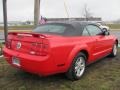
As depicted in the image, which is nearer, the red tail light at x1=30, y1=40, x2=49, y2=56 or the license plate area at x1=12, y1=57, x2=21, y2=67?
the red tail light at x1=30, y1=40, x2=49, y2=56

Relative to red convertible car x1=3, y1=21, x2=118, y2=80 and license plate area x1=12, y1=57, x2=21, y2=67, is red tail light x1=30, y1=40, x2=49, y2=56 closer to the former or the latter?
red convertible car x1=3, y1=21, x2=118, y2=80

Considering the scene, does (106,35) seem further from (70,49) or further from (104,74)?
(70,49)

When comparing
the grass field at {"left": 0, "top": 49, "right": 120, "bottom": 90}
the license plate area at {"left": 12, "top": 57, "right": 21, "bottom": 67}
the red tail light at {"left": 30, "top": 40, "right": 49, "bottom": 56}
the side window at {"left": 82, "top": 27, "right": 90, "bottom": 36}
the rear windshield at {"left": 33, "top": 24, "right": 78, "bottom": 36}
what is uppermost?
the rear windshield at {"left": 33, "top": 24, "right": 78, "bottom": 36}

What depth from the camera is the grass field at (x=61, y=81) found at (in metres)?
5.34

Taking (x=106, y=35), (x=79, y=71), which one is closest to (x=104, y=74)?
Result: (x=79, y=71)

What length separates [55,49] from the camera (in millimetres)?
5113

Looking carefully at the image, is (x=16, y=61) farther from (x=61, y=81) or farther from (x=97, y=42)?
(x=97, y=42)

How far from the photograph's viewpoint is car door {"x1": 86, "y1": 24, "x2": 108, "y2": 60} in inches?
266

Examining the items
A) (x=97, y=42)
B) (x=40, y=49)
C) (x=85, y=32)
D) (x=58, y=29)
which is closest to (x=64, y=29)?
(x=58, y=29)

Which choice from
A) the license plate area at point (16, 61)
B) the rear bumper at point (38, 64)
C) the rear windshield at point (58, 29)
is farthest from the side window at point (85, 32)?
the license plate area at point (16, 61)

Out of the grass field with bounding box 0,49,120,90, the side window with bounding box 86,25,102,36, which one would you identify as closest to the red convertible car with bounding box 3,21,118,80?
the side window with bounding box 86,25,102,36

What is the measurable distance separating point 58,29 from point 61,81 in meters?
1.34

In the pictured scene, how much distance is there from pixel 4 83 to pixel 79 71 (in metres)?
1.89

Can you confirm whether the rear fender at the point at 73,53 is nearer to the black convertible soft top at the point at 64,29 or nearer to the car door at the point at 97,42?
the black convertible soft top at the point at 64,29
